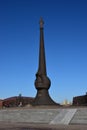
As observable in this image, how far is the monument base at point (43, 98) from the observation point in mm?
33688

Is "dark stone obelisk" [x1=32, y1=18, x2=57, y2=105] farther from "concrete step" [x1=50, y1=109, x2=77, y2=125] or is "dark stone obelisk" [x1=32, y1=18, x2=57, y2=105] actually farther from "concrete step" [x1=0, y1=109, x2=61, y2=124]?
"concrete step" [x1=50, y1=109, x2=77, y2=125]

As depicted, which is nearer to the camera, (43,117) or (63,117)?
(63,117)

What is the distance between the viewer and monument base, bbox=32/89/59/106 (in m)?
33.7

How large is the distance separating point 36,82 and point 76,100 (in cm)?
2742

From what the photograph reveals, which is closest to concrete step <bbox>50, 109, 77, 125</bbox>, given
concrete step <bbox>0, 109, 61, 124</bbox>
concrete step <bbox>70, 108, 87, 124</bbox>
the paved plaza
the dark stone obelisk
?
the paved plaza

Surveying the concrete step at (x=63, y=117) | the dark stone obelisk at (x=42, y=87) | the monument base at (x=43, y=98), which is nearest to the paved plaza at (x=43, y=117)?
the concrete step at (x=63, y=117)

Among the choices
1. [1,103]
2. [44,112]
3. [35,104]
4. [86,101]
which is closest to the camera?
[44,112]

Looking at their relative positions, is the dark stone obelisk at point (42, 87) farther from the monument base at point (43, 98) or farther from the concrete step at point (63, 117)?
the concrete step at point (63, 117)

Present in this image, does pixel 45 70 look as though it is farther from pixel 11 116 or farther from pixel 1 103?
pixel 1 103

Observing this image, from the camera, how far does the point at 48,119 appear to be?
22.0 meters

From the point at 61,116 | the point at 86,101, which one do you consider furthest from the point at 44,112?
the point at 86,101

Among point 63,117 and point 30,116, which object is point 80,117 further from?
point 30,116

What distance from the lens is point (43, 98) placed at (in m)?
34.0

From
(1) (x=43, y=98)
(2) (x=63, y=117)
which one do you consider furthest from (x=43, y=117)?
(1) (x=43, y=98)
